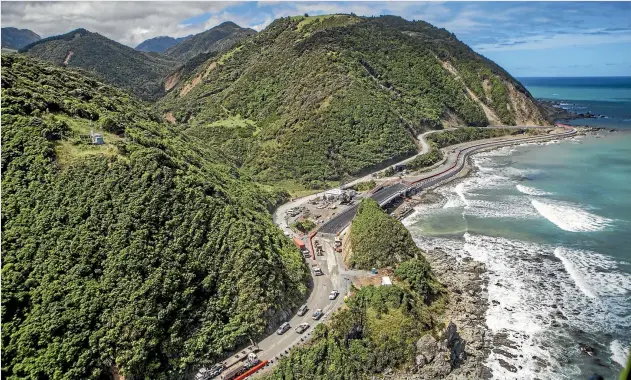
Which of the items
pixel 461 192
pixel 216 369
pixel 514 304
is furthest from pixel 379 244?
pixel 461 192

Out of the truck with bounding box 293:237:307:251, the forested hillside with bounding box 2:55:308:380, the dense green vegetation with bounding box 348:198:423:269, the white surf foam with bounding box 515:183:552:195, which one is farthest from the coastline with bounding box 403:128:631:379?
the forested hillside with bounding box 2:55:308:380

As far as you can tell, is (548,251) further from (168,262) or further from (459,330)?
(168,262)

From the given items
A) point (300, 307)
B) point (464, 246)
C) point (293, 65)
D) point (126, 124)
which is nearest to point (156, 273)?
point (300, 307)

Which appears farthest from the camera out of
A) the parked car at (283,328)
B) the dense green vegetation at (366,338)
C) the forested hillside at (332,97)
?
the forested hillside at (332,97)

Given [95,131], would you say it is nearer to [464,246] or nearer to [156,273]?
[156,273]

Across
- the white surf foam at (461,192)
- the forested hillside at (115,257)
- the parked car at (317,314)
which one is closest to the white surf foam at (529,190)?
the white surf foam at (461,192)

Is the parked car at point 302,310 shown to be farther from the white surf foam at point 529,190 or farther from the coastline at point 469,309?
the white surf foam at point 529,190
